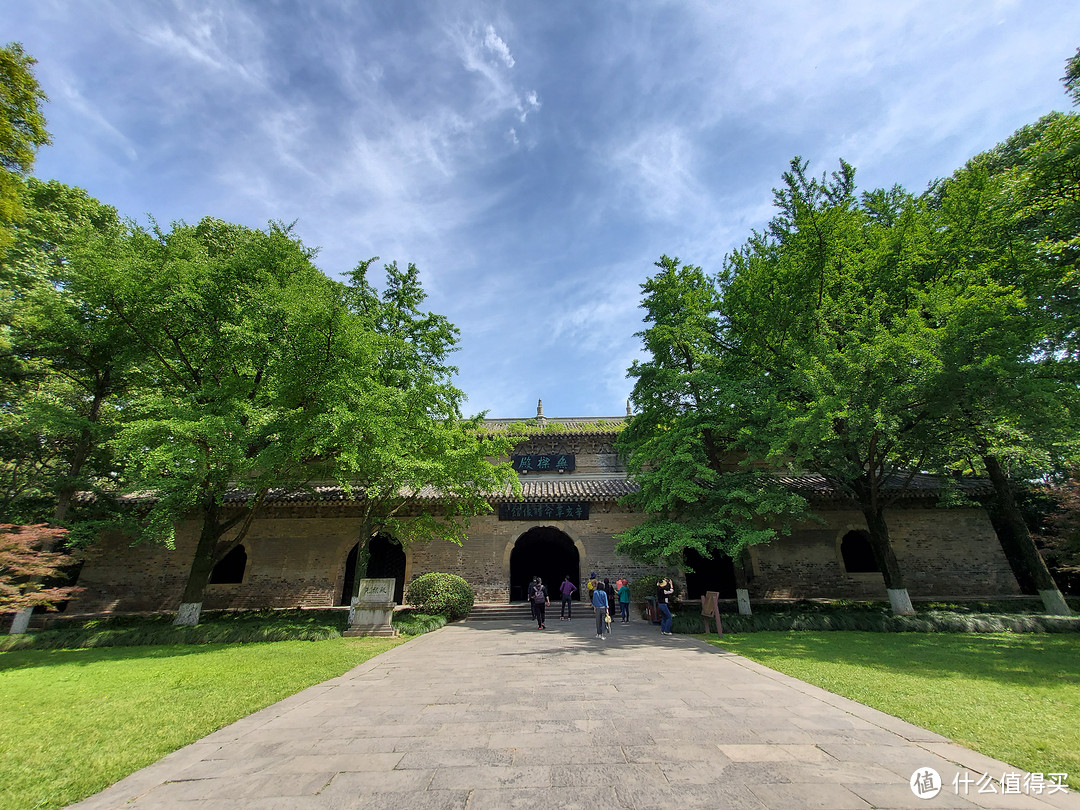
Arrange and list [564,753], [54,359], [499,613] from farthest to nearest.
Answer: [499,613], [54,359], [564,753]

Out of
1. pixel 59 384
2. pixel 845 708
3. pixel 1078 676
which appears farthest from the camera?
pixel 59 384

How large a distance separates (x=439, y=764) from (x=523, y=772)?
0.69 m

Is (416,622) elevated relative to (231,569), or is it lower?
lower

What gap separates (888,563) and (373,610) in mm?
14996

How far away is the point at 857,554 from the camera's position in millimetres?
17109

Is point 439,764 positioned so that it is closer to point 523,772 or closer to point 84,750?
point 523,772

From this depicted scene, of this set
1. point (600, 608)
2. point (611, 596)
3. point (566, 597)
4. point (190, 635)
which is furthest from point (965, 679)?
point (190, 635)

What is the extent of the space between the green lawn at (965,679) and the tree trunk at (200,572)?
45.6 feet

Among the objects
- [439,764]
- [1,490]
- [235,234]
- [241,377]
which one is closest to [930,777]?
[439,764]

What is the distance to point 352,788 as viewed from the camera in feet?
9.56

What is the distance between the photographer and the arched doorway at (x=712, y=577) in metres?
17.9

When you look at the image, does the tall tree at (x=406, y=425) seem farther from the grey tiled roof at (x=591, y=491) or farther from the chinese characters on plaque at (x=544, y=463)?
the chinese characters on plaque at (x=544, y=463)

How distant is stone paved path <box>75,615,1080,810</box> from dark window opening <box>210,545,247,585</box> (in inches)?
Answer: 567

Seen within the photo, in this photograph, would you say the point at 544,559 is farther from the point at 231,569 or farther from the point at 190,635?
the point at 190,635
